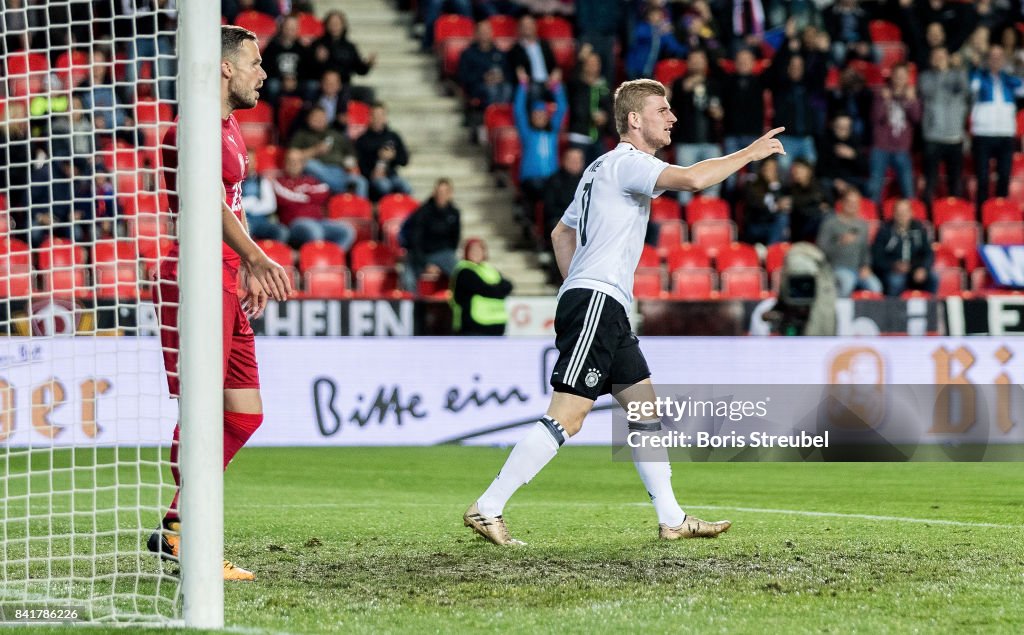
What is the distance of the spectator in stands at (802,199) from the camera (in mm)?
17188

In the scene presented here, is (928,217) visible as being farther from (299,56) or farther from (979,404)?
(299,56)

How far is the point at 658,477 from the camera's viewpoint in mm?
7141

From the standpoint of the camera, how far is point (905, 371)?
14.5m

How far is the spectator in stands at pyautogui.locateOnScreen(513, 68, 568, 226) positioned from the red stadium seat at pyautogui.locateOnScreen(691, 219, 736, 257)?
5.86 ft

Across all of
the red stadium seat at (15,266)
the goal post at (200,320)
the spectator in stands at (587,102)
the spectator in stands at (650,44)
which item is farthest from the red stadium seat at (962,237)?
the goal post at (200,320)

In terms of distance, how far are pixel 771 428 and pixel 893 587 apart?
8.63m

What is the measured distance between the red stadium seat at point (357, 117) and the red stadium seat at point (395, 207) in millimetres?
1291

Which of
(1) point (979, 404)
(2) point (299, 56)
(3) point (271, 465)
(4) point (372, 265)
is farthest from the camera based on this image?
(2) point (299, 56)

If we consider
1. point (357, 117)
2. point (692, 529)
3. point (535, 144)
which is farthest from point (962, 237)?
point (692, 529)

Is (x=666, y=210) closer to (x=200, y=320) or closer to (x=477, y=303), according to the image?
(x=477, y=303)

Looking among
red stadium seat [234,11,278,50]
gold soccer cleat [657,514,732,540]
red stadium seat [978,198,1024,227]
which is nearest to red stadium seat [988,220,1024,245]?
red stadium seat [978,198,1024,227]

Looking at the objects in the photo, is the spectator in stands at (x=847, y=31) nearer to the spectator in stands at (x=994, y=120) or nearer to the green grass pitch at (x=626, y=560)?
the spectator in stands at (x=994, y=120)

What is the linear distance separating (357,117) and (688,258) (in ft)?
14.4

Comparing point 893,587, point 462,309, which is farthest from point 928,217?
point 893,587
